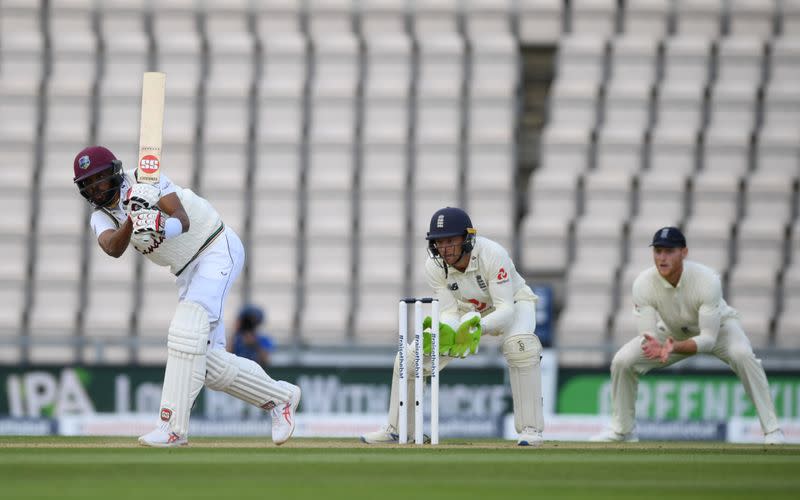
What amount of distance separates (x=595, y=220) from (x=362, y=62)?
2934mm

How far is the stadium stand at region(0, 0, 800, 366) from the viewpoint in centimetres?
1326

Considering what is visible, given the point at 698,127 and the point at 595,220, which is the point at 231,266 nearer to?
the point at 595,220

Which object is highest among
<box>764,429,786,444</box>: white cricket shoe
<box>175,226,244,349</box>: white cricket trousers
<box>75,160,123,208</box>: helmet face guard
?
<box>75,160,123,208</box>: helmet face guard

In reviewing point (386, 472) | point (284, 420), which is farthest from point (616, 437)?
point (386, 472)

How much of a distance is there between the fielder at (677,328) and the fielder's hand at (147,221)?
10.3 feet

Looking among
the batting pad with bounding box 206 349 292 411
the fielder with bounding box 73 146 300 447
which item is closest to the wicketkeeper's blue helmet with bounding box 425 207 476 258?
the fielder with bounding box 73 146 300 447

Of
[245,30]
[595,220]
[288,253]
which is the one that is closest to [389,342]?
[288,253]

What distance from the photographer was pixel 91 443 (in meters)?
7.31

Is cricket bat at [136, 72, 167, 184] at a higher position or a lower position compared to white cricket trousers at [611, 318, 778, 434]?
higher

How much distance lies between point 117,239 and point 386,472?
2.06m

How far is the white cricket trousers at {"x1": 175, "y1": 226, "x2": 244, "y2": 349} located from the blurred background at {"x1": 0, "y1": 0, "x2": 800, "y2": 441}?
4893mm

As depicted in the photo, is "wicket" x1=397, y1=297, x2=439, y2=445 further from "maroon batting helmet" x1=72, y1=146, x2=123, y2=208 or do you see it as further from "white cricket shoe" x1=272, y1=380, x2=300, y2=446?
"maroon batting helmet" x1=72, y1=146, x2=123, y2=208

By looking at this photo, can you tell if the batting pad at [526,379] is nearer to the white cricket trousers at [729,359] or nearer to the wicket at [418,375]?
the wicket at [418,375]

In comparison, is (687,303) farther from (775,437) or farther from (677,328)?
(775,437)
